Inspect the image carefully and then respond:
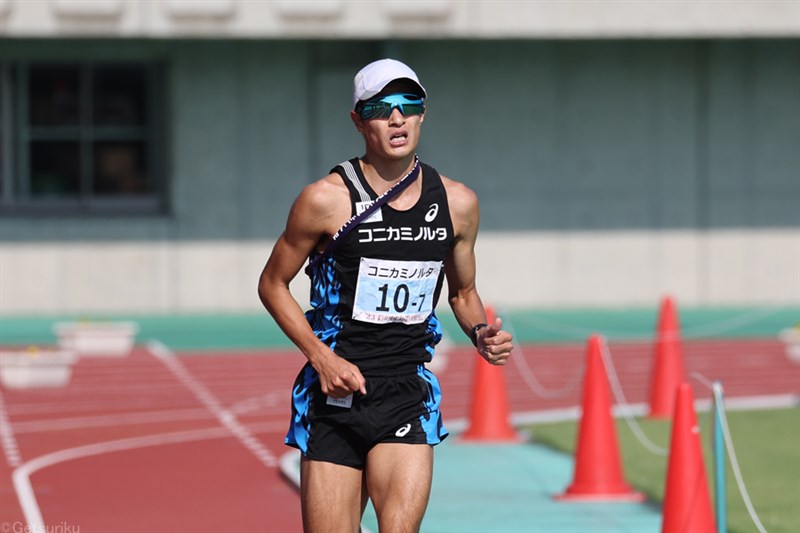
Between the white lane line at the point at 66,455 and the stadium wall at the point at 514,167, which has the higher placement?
the stadium wall at the point at 514,167

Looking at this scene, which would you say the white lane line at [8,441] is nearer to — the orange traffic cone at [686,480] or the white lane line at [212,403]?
the white lane line at [212,403]

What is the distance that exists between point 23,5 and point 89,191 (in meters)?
3.50

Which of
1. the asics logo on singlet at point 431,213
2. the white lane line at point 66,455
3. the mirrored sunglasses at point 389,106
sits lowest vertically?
the white lane line at point 66,455

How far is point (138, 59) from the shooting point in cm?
2423

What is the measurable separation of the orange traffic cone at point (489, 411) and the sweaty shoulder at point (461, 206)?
21.3ft

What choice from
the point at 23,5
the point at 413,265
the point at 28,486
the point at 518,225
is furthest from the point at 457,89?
the point at 413,265

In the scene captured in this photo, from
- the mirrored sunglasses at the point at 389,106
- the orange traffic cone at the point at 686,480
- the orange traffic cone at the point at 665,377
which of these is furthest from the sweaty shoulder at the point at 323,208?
the orange traffic cone at the point at 665,377

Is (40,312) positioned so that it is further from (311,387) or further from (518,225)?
(311,387)

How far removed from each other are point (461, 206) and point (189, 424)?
27.1ft

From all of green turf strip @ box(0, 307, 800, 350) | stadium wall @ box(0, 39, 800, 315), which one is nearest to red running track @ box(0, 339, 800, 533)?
green turf strip @ box(0, 307, 800, 350)

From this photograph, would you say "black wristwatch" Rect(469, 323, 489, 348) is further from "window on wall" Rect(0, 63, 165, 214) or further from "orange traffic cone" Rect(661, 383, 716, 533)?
"window on wall" Rect(0, 63, 165, 214)

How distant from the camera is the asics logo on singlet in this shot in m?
5.71

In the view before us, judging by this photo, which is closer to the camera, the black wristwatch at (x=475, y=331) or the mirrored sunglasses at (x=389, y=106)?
the mirrored sunglasses at (x=389, y=106)

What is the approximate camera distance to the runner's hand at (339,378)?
18.0ft
